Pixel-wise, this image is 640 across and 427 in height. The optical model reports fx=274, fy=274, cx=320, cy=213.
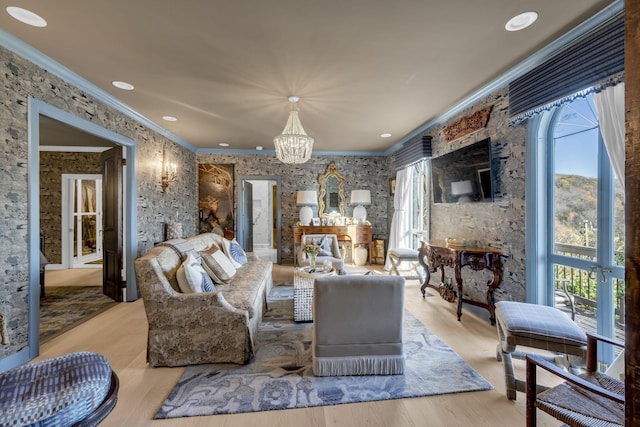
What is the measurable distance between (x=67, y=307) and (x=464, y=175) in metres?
5.48

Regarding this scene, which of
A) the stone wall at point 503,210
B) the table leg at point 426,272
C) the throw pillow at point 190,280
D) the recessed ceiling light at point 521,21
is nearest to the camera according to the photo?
the recessed ceiling light at point 521,21

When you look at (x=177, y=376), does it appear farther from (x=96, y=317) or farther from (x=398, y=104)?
(x=398, y=104)

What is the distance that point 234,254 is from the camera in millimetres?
4004

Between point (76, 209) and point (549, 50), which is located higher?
point (549, 50)

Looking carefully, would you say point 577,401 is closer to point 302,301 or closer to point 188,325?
point 302,301

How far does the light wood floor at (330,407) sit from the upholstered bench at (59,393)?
836mm

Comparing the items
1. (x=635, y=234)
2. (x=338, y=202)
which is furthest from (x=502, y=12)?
(x=338, y=202)

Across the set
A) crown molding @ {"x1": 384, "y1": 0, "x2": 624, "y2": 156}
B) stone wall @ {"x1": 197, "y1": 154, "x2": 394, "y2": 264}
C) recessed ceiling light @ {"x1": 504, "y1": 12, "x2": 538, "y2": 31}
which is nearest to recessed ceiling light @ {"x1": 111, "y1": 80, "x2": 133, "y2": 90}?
stone wall @ {"x1": 197, "y1": 154, "x2": 394, "y2": 264}

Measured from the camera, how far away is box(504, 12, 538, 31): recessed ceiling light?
193 centimetres

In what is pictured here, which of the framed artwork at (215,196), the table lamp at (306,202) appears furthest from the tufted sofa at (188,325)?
the framed artwork at (215,196)

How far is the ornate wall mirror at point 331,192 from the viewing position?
6621mm

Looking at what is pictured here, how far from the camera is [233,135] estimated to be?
16.9 ft

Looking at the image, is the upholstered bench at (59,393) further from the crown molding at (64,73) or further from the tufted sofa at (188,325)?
the crown molding at (64,73)

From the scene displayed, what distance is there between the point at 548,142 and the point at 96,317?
5.30 meters
